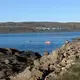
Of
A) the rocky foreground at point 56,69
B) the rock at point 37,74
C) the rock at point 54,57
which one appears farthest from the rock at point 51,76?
the rock at point 54,57

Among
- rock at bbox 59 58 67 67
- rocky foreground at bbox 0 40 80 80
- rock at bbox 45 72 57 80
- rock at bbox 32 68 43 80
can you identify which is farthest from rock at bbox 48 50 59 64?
rock at bbox 45 72 57 80

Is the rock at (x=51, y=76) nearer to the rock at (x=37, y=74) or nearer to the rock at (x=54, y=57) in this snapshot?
the rock at (x=37, y=74)

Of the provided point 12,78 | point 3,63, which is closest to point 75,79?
point 12,78

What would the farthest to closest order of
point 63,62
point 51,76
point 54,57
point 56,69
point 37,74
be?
point 54,57, point 63,62, point 56,69, point 37,74, point 51,76

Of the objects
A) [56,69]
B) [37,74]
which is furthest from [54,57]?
[37,74]

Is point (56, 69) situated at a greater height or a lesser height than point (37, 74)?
greater

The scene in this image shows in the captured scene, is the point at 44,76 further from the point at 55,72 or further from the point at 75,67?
the point at 75,67

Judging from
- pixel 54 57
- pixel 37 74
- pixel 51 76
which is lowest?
pixel 37 74

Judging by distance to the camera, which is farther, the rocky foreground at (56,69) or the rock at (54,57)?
the rock at (54,57)

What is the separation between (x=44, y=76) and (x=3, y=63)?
8309 mm

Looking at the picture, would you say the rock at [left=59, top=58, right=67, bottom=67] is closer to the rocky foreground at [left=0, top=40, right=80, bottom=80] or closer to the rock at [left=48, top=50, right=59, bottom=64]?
the rocky foreground at [left=0, top=40, right=80, bottom=80]

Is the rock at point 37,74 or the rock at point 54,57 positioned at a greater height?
the rock at point 54,57

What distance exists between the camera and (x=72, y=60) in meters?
16.9

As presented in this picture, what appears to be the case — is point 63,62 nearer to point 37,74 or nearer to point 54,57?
point 37,74
